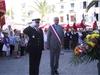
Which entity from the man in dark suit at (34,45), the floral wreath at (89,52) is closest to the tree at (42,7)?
the man in dark suit at (34,45)

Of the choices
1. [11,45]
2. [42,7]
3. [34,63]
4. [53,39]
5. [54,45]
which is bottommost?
[34,63]

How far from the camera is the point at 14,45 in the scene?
96.1 ft

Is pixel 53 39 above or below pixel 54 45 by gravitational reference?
above

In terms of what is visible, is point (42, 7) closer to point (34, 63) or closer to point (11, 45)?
point (11, 45)

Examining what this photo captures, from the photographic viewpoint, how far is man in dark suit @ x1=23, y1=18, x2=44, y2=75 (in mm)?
14180

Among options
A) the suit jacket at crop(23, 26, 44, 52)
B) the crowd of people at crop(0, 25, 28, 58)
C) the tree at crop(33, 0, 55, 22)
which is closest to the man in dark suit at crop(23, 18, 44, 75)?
the suit jacket at crop(23, 26, 44, 52)

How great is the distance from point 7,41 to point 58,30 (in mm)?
12801

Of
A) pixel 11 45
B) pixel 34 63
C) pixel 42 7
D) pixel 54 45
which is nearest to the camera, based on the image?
pixel 34 63

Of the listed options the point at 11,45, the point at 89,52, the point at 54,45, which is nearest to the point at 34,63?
the point at 54,45

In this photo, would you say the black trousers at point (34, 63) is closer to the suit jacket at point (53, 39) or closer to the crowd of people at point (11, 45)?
the suit jacket at point (53, 39)

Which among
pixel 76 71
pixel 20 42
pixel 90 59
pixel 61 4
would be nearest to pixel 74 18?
pixel 61 4

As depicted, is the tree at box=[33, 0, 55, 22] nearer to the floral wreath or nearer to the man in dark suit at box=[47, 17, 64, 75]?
the man in dark suit at box=[47, 17, 64, 75]

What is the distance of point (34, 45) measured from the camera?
47.0 ft

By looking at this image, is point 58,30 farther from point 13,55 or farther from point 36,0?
point 36,0
